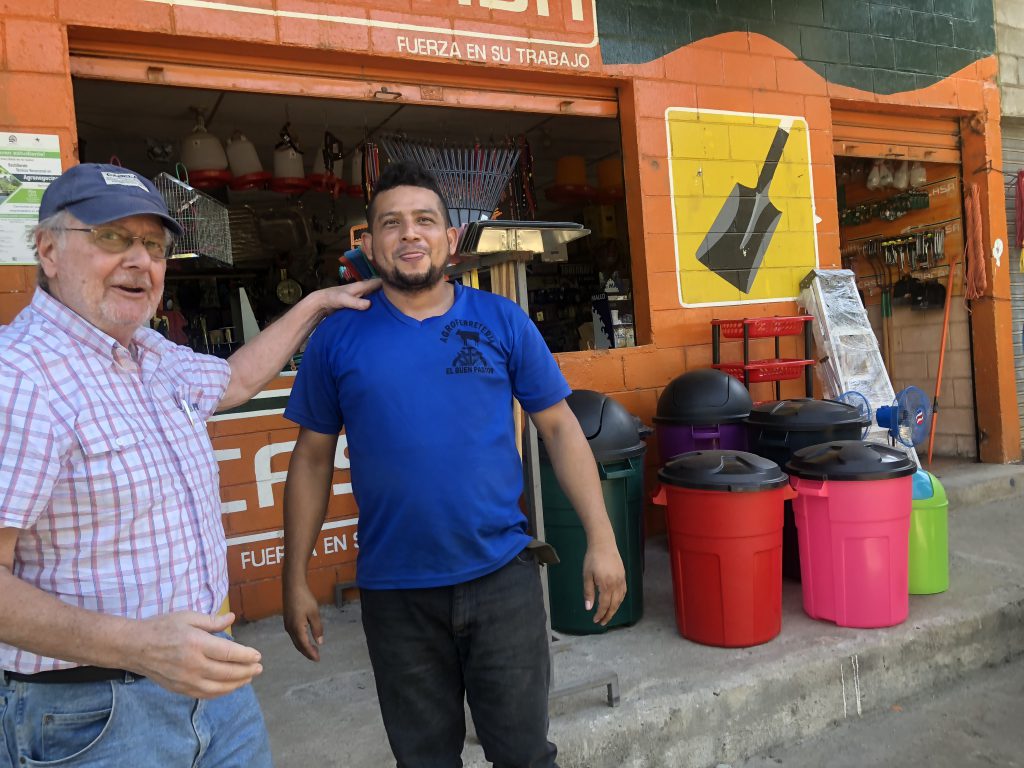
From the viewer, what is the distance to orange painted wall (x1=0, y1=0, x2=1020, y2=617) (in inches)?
141

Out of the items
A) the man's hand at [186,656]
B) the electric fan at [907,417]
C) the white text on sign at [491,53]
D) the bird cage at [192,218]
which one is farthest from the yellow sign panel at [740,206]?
the man's hand at [186,656]

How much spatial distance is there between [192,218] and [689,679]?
11.0 ft

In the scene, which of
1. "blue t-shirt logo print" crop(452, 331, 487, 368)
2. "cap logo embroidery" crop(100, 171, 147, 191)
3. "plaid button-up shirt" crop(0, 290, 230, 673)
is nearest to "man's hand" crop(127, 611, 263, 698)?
"plaid button-up shirt" crop(0, 290, 230, 673)

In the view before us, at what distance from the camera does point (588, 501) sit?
2.29 metres

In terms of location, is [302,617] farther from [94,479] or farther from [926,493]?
[926,493]

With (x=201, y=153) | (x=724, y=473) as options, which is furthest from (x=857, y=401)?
(x=201, y=153)

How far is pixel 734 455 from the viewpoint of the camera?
11.6 ft

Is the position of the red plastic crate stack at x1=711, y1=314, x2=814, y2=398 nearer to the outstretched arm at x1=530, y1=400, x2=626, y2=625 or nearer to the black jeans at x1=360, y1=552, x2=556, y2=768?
the outstretched arm at x1=530, y1=400, x2=626, y2=625

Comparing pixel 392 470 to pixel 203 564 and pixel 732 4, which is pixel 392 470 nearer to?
pixel 203 564

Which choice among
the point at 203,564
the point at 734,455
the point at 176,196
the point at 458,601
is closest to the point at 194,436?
the point at 203,564

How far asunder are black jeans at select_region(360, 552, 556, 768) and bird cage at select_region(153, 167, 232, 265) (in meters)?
2.58

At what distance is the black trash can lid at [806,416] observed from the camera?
409 centimetres

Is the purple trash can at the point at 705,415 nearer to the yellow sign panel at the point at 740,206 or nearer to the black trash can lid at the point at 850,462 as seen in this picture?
the black trash can lid at the point at 850,462

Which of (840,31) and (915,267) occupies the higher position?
(840,31)
